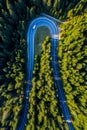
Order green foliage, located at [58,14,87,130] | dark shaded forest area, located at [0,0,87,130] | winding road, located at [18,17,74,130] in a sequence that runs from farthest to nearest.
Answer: winding road, located at [18,17,74,130]
green foliage, located at [58,14,87,130]
dark shaded forest area, located at [0,0,87,130]

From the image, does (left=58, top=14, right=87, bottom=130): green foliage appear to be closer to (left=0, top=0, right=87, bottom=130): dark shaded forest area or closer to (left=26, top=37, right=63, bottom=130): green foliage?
(left=0, top=0, right=87, bottom=130): dark shaded forest area

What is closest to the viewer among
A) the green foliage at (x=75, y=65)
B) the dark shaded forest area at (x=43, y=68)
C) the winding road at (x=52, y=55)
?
the dark shaded forest area at (x=43, y=68)

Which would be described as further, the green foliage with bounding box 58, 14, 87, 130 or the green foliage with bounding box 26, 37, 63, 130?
the green foliage with bounding box 58, 14, 87, 130

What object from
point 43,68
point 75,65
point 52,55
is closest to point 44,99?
point 43,68

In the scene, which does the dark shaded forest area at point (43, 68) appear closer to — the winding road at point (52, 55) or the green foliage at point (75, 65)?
the green foliage at point (75, 65)

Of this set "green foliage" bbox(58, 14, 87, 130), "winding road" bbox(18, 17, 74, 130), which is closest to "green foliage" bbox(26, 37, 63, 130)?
"winding road" bbox(18, 17, 74, 130)

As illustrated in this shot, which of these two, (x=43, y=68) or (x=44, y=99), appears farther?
(x=44, y=99)

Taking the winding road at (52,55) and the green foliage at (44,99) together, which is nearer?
the green foliage at (44,99)

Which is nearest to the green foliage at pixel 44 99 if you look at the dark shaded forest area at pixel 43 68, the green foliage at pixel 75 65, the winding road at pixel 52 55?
the dark shaded forest area at pixel 43 68

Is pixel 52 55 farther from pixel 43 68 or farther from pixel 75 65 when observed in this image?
pixel 75 65

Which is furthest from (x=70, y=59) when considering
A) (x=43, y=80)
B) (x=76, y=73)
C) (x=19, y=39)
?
(x=19, y=39)
